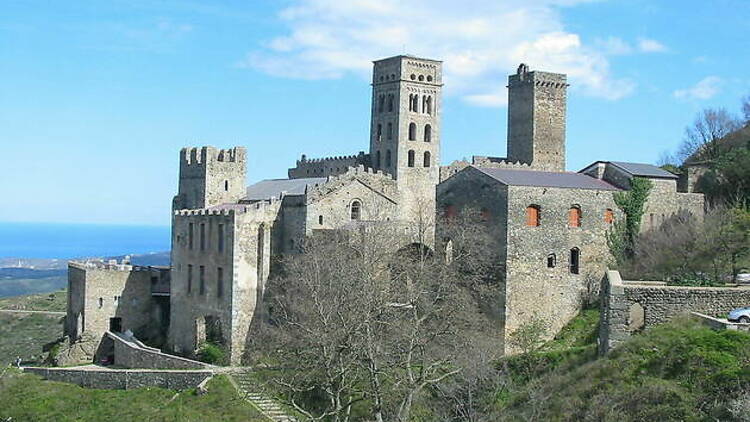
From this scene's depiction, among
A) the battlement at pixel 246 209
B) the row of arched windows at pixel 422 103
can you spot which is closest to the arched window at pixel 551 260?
the battlement at pixel 246 209

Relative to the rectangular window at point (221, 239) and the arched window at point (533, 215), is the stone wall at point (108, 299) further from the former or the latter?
the arched window at point (533, 215)

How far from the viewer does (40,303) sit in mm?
86875

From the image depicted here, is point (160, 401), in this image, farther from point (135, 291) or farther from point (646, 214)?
point (646, 214)

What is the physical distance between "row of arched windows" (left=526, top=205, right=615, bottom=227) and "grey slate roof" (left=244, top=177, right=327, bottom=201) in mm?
14721

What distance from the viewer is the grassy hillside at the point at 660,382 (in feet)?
73.6

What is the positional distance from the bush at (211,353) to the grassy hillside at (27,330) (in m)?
18.4

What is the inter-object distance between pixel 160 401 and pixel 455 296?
47.7 ft

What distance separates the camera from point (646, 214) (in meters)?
48.5

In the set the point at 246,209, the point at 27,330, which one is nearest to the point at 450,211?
the point at 246,209

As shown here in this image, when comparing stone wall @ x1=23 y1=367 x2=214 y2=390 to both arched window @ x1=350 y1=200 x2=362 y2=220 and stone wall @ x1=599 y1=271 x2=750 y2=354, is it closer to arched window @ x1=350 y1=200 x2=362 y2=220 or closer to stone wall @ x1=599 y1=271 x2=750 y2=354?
arched window @ x1=350 y1=200 x2=362 y2=220

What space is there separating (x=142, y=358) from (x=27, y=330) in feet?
93.3

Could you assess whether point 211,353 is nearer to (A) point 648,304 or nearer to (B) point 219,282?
(B) point 219,282

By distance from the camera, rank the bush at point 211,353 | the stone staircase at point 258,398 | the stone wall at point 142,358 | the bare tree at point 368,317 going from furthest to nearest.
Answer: the bush at point 211,353, the stone wall at point 142,358, the stone staircase at point 258,398, the bare tree at point 368,317

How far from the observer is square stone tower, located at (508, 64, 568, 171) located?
242ft
